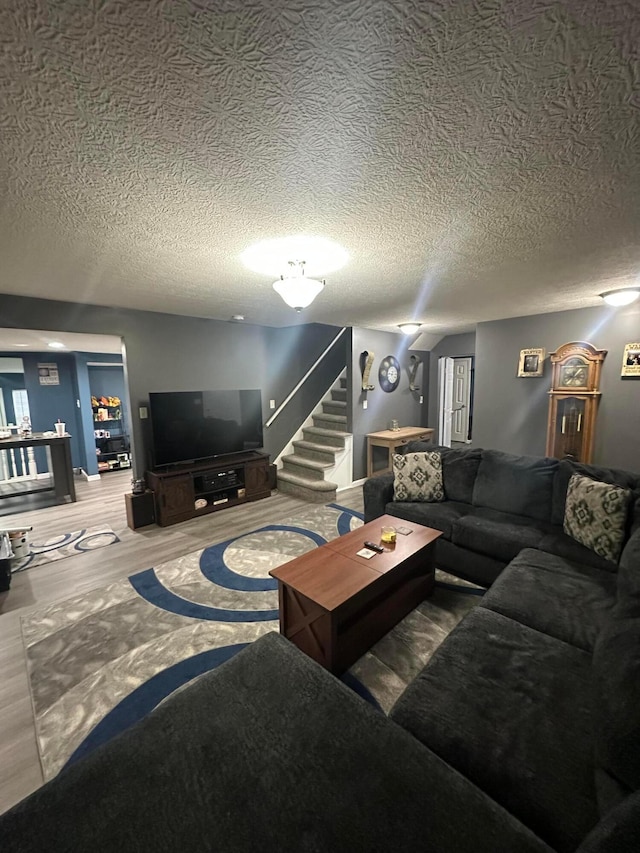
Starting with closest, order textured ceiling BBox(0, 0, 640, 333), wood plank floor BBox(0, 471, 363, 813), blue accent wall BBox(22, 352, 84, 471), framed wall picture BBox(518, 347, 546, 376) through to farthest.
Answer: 1. textured ceiling BBox(0, 0, 640, 333)
2. wood plank floor BBox(0, 471, 363, 813)
3. framed wall picture BBox(518, 347, 546, 376)
4. blue accent wall BBox(22, 352, 84, 471)

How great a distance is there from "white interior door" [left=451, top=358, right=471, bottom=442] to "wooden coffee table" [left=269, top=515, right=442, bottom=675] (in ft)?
19.3

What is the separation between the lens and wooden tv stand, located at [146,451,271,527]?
13.2 feet

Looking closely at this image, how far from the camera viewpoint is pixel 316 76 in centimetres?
92

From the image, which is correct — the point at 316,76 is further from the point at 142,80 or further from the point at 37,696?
the point at 37,696

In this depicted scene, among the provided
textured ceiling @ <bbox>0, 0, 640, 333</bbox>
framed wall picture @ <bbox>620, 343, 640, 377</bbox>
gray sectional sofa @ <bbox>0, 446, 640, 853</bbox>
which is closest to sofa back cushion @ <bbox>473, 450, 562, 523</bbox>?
gray sectional sofa @ <bbox>0, 446, 640, 853</bbox>

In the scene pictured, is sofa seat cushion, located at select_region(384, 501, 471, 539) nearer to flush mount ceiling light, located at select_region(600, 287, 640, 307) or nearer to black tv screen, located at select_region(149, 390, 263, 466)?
black tv screen, located at select_region(149, 390, 263, 466)

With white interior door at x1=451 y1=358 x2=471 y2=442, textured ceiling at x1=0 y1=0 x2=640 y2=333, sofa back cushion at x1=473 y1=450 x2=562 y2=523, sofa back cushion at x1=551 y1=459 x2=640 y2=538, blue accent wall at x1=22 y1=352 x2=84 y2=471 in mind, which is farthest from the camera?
white interior door at x1=451 y1=358 x2=471 y2=442

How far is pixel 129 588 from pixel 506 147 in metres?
3.48

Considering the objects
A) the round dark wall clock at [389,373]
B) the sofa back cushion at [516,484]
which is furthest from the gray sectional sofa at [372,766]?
the round dark wall clock at [389,373]

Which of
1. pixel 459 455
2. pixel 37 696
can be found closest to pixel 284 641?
pixel 37 696

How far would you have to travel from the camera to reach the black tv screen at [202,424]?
4.11m

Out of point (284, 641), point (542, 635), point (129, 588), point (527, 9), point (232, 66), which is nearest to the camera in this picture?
point (527, 9)

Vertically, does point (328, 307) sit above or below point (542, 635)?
above

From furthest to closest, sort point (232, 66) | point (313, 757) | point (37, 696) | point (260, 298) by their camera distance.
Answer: point (260, 298) → point (37, 696) → point (313, 757) → point (232, 66)
